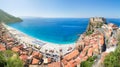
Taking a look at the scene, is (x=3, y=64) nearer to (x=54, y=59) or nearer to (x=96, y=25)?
(x=54, y=59)

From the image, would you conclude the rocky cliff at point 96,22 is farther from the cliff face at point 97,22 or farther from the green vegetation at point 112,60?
the green vegetation at point 112,60

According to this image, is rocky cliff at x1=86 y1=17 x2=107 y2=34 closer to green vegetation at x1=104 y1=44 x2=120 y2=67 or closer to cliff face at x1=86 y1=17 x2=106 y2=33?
cliff face at x1=86 y1=17 x2=106 y2=33

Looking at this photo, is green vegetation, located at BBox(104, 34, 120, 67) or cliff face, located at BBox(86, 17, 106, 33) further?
cliff face, located at BBox(86, 17, 106, 33)

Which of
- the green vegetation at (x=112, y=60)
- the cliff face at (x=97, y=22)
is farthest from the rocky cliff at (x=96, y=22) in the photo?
the green vegetation at (x=112, y=60)

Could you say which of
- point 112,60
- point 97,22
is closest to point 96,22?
point 97,22

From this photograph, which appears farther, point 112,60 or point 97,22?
point 97,22

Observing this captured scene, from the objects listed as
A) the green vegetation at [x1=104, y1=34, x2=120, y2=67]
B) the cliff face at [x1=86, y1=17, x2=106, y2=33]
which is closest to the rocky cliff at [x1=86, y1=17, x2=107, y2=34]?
the cliff face at [x1=86, y1=17, x2=106, y2=33]

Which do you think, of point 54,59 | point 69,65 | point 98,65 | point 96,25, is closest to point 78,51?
point 54,59

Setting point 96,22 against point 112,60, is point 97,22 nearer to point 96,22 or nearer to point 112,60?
point 96,22

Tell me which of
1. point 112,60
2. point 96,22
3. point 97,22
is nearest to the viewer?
point 112,60

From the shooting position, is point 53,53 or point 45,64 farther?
point 53,53

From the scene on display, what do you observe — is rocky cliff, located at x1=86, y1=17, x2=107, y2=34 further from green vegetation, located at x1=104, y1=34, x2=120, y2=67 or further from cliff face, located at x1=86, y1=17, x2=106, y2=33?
green vegetation, located at x1=104, y1=34, x2=120, y2=67
